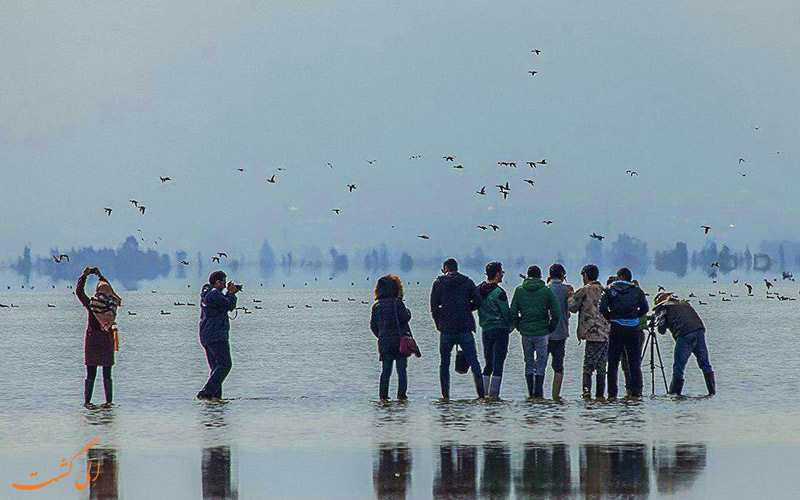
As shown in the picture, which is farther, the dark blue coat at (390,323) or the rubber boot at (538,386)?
the rubber boot at (538,386)

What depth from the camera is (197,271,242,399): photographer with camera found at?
19328 millimetres

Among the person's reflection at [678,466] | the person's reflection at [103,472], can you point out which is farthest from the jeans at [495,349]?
the person's reflection at [103,472]

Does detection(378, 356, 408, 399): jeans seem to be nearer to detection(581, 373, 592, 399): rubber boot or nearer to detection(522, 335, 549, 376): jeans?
detection(522, 335, 549, 376): jeans

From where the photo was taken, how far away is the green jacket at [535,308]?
18.7m

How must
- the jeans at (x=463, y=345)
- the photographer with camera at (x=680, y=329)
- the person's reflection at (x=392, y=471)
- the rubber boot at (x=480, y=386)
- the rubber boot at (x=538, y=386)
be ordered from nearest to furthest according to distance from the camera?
the person's reflection at (x=392, y=471), the jeans at (x=463, y=345), the rubber boot at (x=538, y=386), the rubber boot at (x=480, y=386), the photographer with camera at (x=680, y=329)

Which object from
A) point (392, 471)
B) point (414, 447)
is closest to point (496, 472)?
point (392, 471)

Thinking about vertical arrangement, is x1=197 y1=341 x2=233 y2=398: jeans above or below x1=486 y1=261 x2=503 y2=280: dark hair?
below

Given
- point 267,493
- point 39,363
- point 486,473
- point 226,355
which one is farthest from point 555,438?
point 39,363

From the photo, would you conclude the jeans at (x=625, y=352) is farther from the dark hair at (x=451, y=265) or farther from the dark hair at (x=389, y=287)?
the dark hair at (x=389, y=287)

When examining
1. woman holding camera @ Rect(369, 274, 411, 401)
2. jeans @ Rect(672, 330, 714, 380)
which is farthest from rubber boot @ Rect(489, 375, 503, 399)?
jeans @ Rect(672, 330, 714, 380)

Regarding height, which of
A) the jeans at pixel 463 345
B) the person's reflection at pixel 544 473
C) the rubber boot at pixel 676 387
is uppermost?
the jeans at pixel 463 345

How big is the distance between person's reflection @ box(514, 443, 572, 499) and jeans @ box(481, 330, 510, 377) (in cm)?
523

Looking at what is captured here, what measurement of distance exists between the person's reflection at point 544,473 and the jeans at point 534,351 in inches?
210

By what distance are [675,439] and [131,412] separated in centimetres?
877
